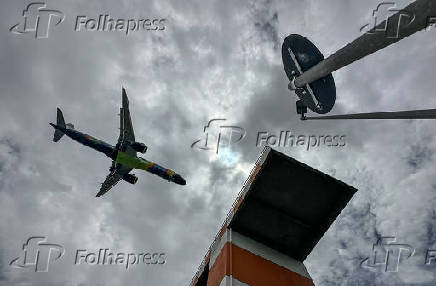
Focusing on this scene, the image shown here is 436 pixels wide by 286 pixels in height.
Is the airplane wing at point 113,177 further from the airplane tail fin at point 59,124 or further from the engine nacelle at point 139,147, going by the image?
the airplane tail fin at point 59,124

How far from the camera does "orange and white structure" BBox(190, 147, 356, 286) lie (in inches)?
454

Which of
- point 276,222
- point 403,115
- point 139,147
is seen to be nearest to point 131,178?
point 139,147

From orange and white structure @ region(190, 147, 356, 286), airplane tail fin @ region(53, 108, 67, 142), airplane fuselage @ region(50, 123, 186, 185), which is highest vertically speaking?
airplane tail fin @ region(53, 108, 67, 142)

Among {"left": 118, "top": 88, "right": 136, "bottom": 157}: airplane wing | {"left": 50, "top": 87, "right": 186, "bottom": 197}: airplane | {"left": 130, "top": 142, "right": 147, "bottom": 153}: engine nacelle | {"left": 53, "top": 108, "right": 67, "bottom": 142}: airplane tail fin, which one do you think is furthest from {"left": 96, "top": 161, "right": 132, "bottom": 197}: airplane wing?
{"left": 53, "top": 108, "right": 67, "bottom": 142}: airplane tail fin

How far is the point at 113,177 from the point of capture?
4519 cm

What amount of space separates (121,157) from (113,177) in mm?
7193

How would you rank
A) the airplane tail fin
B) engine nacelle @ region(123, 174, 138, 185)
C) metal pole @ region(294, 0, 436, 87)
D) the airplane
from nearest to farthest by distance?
metal pole @ region(294, 0, 436, 87)
the airplane
the airplane tail fin
engine nacelle @ region(123, 174, 138, 185)

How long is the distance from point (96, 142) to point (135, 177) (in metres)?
7.33

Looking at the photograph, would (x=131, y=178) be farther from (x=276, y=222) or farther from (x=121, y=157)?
(x=276, y=222)

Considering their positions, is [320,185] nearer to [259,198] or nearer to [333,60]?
[259,198]

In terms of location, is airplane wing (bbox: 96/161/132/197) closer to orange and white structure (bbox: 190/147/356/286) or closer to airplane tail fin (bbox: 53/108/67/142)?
airplane tail fin (bbox: 53/108/67/142)

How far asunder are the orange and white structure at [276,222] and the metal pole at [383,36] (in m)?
4.30

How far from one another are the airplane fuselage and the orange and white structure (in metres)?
27.1

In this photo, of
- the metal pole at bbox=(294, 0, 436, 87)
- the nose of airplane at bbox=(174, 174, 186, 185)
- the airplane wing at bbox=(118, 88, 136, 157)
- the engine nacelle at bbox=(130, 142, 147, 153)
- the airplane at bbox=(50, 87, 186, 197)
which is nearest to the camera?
the metal pole at bbox=(294, 0, 436, 87)
